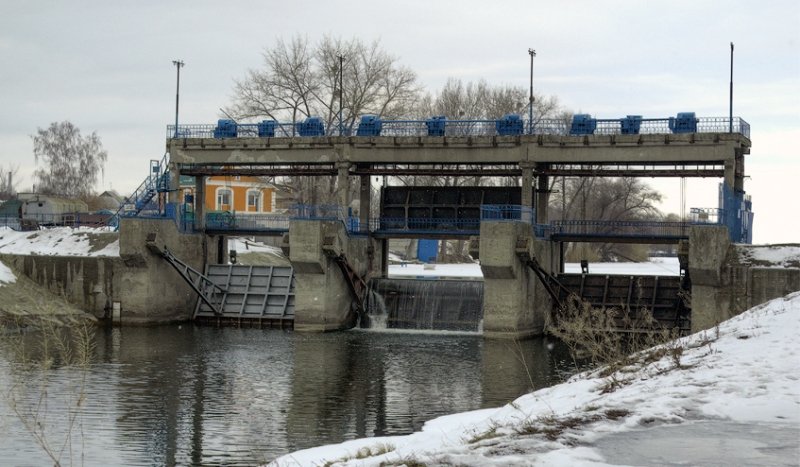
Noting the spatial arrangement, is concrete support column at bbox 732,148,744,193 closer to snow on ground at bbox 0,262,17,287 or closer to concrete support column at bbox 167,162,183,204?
concrete support column at bbox 167,162,183,204

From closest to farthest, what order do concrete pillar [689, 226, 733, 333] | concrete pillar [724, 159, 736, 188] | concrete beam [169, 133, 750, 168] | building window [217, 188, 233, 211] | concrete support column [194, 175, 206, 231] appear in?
1. concrete pillar [689, 226, 733, 333]
2. concrete pillar [724, 159, 736, 188]
3. concrete beam [169, 133, 750, 168]
4. concrete support column [194, 175, 206, 231]
5. building window [217, 188, 233, 211]

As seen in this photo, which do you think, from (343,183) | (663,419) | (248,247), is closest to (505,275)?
(343,183)

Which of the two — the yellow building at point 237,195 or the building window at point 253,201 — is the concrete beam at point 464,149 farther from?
the building window at point 253,201

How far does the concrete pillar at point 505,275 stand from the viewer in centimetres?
4044

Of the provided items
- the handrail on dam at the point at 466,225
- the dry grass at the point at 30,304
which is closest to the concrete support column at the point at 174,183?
the handrail on dam at the point at 466,225

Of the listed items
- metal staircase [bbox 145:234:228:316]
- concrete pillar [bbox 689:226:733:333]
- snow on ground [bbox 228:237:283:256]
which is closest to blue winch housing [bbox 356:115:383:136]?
metal staircase [bbox 145:234:228:316]

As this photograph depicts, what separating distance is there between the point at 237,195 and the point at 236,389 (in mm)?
64303

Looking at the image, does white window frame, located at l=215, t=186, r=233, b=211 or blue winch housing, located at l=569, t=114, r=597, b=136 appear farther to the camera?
white window frame, located at l=215, t=186, r=233, b=211

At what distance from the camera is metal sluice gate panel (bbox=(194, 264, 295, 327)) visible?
4616cm

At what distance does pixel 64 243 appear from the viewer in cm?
4897

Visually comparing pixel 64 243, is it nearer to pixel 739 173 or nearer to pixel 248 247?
pixel 248 247

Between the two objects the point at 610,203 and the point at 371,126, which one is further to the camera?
the point at 610,203

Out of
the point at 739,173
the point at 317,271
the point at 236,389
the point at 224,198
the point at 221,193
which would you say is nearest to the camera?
the point at 236,389

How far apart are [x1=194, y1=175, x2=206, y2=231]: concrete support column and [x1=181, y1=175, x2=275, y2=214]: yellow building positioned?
120 feet
